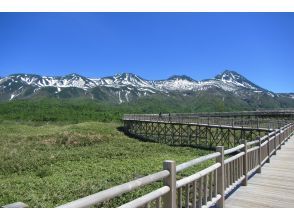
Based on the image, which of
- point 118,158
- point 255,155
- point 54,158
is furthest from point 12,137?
point 255,155

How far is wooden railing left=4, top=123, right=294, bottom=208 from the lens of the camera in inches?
177

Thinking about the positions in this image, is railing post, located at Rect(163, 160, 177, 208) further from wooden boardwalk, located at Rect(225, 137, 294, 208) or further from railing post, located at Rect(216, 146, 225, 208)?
wooden boardwalk, located at Rect(225, 137, 294, 208)

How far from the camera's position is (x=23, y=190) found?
62.4 ft

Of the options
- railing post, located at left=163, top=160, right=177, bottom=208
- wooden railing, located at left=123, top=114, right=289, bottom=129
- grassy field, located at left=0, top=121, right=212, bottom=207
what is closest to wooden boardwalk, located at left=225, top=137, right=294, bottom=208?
railing post, located at left=163, top=160, right=177, bottom=208

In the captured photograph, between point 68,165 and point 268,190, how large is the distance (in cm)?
2260

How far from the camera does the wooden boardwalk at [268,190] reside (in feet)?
28.2

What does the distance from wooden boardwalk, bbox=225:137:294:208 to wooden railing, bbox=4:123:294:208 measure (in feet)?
0.92

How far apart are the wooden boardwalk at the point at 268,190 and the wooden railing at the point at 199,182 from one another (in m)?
0.28

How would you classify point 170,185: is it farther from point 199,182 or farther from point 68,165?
point 68,165

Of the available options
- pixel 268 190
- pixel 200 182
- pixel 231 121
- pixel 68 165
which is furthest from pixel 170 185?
pixel 231 121

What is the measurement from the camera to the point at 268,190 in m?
10.0

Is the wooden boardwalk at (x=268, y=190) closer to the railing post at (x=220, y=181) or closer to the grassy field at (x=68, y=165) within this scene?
the railing post at (x=220, y=181)

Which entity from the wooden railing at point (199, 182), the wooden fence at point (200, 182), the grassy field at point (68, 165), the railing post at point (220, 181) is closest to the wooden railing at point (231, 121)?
the grassy field at point (68, 165)
